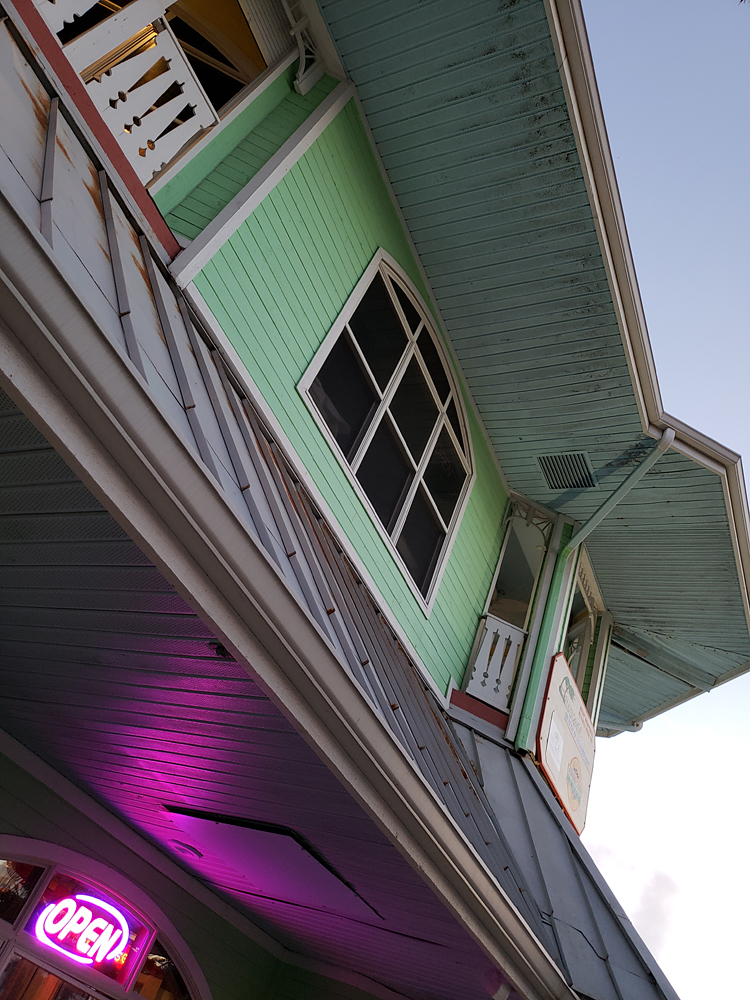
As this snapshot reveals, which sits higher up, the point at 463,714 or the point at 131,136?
the point at 131,136

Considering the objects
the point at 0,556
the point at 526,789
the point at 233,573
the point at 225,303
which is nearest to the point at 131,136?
the point at 225,303

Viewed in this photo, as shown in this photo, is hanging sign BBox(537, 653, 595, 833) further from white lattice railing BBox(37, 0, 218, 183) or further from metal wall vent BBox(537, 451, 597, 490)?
white lattice railing BBox(37, 0, 218, 183)

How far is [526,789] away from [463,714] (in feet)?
2.98

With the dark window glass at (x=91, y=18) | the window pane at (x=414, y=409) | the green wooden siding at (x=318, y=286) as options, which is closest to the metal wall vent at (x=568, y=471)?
the window pane at (x=414, y=409)

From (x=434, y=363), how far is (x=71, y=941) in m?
5.89

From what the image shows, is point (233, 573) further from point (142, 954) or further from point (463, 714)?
point (463, 714)

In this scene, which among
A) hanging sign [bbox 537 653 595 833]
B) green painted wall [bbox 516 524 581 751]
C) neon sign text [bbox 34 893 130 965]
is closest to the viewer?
neon sign text [bbox 34 893 130 965]

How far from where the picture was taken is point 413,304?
23.2ft

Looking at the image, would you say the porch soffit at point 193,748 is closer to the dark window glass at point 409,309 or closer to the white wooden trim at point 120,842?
the white wooden trim at point 120,842

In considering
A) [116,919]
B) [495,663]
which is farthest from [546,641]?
[116,919]

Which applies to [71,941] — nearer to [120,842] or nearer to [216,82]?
[120,842]

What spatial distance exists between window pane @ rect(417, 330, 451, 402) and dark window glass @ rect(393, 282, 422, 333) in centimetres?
14

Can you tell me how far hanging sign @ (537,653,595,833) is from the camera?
23.5 ft

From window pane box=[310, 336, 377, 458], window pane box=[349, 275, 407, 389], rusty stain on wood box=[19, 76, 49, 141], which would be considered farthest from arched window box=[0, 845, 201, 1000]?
window pane box=[349, 275, 407, 389]
